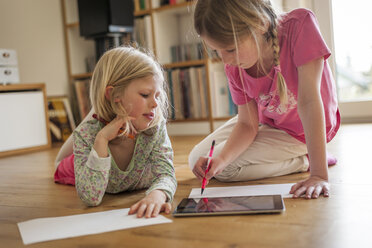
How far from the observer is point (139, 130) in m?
1.18

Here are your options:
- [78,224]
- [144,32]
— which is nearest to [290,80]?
[78,224]

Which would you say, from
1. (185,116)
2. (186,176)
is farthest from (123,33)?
(186,176)

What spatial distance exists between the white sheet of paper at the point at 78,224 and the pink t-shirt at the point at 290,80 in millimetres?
505

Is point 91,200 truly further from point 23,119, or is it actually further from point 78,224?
point 23,119

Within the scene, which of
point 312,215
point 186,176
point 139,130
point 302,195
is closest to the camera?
point 312,215

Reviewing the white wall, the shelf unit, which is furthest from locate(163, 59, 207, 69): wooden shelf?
the white wall

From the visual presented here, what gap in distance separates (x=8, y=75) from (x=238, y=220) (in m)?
2.33

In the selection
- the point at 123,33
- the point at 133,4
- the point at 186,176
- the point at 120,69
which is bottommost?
the point at 186,176

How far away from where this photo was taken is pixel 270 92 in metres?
1.26

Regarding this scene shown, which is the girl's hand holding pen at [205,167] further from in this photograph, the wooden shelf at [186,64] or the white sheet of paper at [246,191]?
the wooden shelf at [186,64]

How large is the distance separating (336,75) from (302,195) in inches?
85.5

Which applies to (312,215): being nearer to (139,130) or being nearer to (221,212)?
(221,212)

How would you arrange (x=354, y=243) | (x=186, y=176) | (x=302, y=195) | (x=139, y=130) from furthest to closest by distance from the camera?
1. (x=186, y=176)
2. (x=139, y=130)
3. (x=302, y=195)
4. (x=354, y=243)

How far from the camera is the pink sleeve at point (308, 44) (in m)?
1.09
